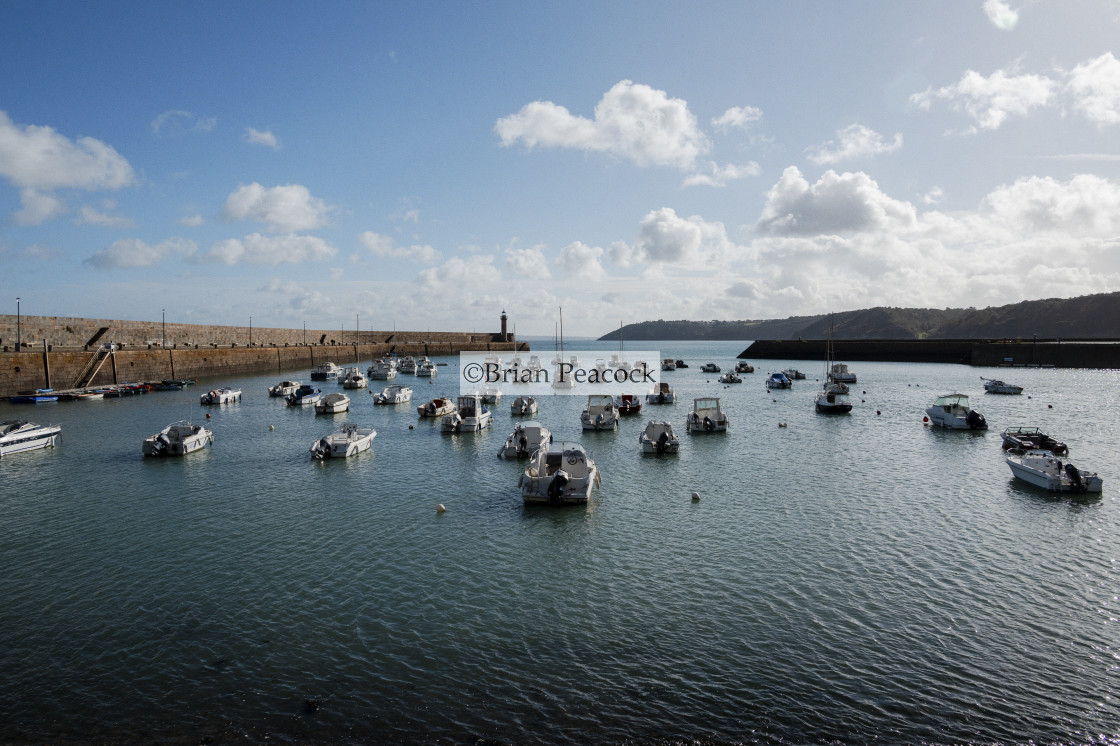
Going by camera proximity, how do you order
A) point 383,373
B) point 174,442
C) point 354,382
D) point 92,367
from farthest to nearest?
1. point 383,373
2. point 354,382
3. point 92,367
4. point 174,442

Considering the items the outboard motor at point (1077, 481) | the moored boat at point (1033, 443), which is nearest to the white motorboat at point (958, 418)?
the moored boat at point (1033, 443)

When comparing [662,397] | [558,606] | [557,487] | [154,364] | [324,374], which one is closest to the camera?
[558,606]

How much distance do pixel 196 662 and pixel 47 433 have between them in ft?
126

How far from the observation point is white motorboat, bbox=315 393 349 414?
60719 millimetres

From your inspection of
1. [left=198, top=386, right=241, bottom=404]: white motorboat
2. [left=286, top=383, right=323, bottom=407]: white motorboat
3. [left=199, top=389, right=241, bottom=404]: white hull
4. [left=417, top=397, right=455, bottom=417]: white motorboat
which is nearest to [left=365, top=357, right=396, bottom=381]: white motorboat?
[left=286, top=383, right=323, bottom=407]: white motorboat

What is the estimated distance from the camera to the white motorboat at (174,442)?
38781 mm

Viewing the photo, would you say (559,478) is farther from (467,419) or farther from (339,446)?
(467,419)

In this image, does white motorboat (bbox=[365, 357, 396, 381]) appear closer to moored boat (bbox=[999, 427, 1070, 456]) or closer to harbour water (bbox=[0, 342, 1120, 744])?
harbour water (bbox=[0, 342, 1120, 744])

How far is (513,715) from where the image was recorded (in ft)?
40.1

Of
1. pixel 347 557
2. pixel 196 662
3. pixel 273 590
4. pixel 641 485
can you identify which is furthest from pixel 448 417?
pixel 196 662

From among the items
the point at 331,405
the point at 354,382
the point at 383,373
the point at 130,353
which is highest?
the point at 130,353

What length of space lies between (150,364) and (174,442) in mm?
60635

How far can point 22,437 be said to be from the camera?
130 ft

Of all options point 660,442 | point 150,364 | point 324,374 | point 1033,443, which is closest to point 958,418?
point 1033,443
